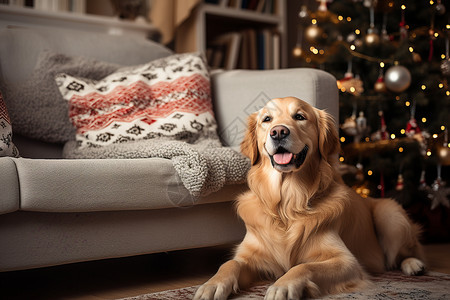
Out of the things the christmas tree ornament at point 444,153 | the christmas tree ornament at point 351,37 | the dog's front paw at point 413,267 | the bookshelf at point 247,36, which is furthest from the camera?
the bookshelf at point 247,36

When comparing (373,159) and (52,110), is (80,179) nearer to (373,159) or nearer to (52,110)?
(52,110)

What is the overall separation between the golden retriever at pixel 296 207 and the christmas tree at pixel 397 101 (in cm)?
104

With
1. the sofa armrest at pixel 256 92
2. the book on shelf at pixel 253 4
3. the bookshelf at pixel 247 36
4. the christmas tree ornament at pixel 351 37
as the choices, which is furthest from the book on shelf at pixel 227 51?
the sofa armrest at pixel 256 92

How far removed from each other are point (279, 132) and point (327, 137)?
26cm

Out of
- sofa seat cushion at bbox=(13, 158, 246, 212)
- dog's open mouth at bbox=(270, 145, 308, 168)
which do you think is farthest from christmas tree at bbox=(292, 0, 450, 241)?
sofa seat cushion at bbox=(13, 158, 246, 212)

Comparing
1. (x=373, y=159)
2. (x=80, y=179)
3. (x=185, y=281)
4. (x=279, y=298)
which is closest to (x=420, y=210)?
(x=373, y=159)

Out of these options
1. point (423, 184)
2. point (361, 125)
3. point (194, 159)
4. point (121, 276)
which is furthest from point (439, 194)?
point (121, 276)

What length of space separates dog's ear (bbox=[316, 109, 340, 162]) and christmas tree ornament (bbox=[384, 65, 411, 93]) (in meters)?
1.07

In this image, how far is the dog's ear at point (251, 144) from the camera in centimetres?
180

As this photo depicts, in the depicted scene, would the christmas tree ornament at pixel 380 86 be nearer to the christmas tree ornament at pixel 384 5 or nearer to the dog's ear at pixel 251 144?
the christmas tree ornament at pixel 384 5

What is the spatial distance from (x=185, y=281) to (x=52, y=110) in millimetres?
928

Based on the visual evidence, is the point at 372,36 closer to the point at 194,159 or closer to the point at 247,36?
the point at 247,36

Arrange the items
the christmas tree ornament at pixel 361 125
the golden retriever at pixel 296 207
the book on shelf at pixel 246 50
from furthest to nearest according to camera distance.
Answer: the book on shelf at pixel 246 50 → the christmas tree ornament at pixel 361 125 → the golden retriever at pixel 296 207

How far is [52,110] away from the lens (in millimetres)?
2188
